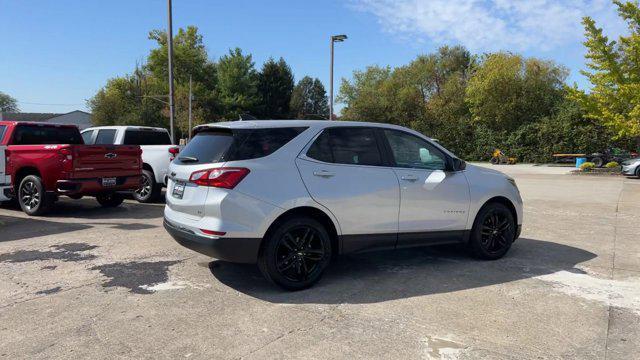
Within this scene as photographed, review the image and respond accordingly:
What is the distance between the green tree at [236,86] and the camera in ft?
172

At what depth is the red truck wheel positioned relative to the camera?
345 inches

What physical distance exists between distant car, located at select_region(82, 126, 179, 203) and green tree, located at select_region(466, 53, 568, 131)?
29224 millimetres

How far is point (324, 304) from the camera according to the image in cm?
439

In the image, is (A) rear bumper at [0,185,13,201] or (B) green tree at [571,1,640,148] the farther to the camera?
(B) green tree at [571,1,640,148]

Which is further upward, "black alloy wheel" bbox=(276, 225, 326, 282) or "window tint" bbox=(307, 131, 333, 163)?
"window tint" bbox=(307, 131, 333, 163)

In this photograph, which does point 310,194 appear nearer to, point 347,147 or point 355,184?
point 355,184

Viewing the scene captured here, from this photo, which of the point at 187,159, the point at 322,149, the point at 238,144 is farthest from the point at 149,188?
the point at 322,149

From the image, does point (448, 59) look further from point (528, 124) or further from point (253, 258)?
point (253, 258)

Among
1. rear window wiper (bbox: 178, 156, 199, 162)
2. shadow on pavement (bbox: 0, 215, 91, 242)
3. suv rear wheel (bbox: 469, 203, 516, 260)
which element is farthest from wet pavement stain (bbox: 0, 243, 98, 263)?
suv rear wheel (bbox: 469, 203, 516, 260)

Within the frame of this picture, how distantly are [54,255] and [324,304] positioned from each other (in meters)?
3.85

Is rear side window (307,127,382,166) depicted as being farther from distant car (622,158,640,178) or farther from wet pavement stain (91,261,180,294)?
distant car (622,158,640,178)

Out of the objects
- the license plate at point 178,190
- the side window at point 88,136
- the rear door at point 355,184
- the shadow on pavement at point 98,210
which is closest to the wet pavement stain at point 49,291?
the license plate at point 178,190

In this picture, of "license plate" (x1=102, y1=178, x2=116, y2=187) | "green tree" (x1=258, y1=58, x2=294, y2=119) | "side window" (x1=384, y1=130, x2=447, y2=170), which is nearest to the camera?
"side window" (x1=384, y1=130, x2=447, y2=170)

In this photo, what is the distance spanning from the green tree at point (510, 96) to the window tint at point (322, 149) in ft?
107
